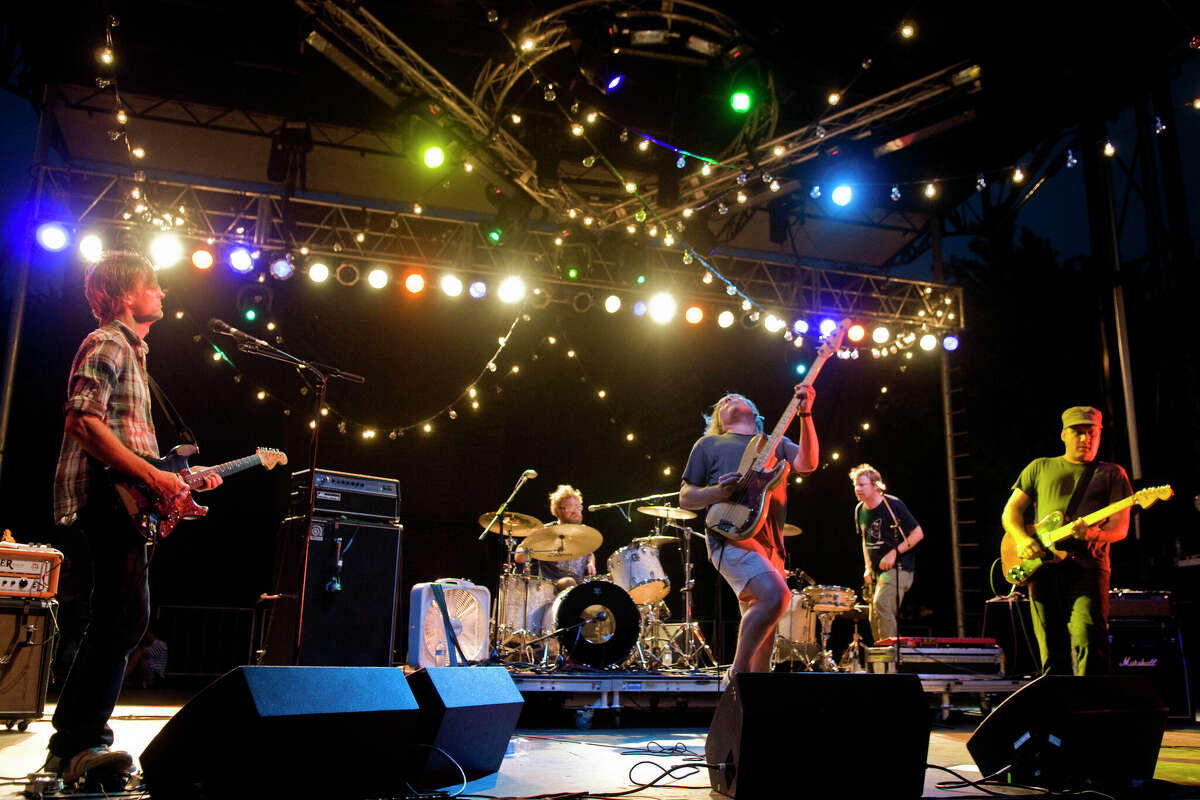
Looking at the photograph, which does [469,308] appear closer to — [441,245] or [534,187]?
[441,245]

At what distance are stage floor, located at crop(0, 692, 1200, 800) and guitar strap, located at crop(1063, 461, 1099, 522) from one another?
1320 mm

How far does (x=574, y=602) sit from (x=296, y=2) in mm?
5473

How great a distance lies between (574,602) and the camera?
680 centimetres

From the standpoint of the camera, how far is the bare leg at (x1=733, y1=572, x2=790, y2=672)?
13.7ft

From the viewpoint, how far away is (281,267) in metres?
9.53

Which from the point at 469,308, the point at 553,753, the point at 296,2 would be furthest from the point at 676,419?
the point at 553,753

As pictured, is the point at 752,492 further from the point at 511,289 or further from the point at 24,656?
the point at 511,289

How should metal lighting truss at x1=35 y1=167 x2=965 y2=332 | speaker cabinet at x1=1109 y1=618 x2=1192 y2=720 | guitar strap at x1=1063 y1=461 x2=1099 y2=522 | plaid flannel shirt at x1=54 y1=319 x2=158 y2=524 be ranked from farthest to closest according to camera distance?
metal lighting truss at x1=35 y1=167 x2=965 y2=332 < speaker cabinet at x1=1109 y1=618 x2=1192 y2=720 < guitar strap at x1=1063 y1=461 x2=1099 y2=522 < plaid flannel shirt at x1=54 y1=319 x2=158 y2=524

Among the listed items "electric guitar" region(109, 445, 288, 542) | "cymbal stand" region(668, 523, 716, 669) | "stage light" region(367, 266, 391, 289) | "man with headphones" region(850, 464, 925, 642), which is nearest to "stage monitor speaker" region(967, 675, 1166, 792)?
"electric guitar" region(109, 445, 288, 542)

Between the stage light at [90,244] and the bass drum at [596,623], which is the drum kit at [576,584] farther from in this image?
the stage light at [90,244]

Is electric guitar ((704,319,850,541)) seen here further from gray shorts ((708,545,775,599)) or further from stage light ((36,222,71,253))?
stage light ((36,222,71,253))

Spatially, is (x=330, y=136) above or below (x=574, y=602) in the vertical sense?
above

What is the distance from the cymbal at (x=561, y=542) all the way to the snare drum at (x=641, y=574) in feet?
1.22

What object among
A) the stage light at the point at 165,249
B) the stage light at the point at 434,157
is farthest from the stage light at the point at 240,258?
the stage light at the point at 434,157
